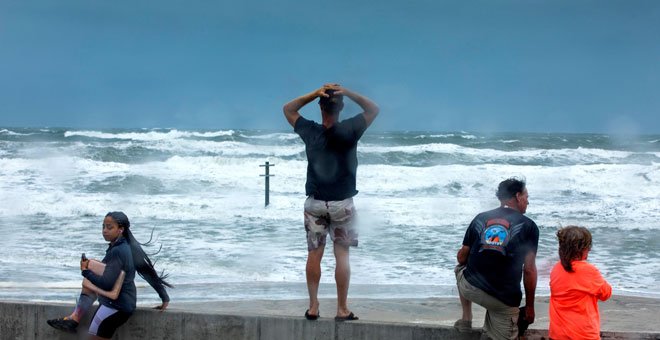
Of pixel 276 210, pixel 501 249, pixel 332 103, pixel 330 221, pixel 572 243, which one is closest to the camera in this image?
pixel 572 243

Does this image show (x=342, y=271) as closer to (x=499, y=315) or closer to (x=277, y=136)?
(x=499, y=315)

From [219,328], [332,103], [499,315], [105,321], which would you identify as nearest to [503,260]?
[499,315]

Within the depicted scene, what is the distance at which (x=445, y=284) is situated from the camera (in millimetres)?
10602

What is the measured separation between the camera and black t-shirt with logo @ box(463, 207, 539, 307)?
420 cm

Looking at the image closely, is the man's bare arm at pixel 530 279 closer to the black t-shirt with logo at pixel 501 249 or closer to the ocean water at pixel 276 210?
the black t-shirt with logo at pixel 501 249

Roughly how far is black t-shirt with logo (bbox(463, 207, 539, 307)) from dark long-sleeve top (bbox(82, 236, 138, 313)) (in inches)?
87.9

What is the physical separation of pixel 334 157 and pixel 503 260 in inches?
51.1

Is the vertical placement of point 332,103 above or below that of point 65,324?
above

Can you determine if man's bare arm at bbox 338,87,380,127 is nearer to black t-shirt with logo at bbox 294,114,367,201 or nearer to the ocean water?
black t-shirt with logo at bbox 294,114,367,201

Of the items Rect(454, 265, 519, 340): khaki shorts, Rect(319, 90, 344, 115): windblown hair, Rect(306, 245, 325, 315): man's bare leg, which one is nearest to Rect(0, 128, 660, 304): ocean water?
Rect(454, 265, 519, 340): khaki shorts

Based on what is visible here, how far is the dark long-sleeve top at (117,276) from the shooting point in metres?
4.87

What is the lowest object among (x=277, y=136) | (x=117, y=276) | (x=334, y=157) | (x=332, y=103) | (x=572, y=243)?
(x=117, y=276)

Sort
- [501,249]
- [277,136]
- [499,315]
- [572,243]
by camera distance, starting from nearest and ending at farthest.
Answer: [572,243]
[501,249]
[499,315]
[277,136]

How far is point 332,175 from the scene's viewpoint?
4891mm
